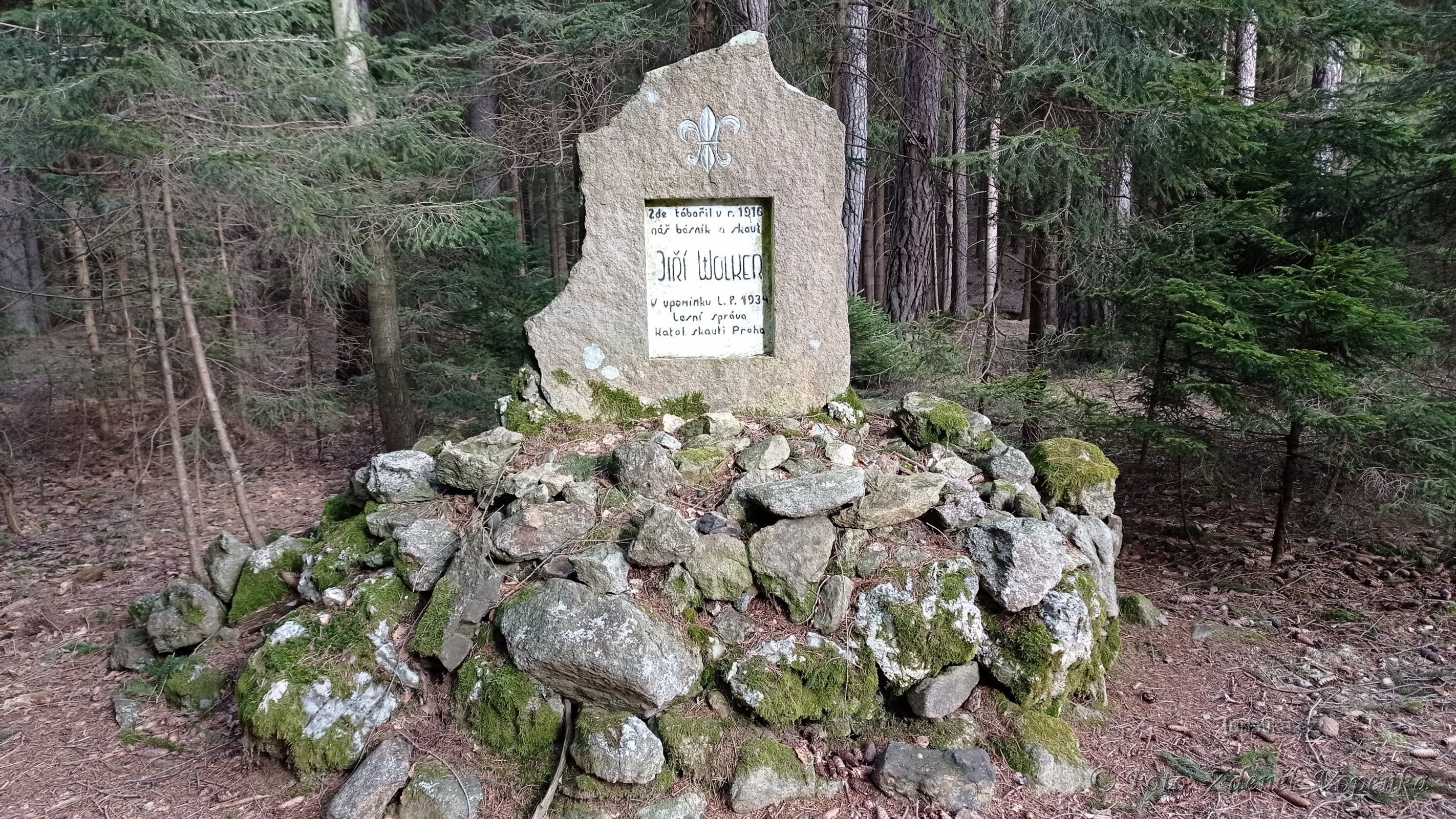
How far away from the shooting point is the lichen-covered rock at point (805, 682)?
3.31 m

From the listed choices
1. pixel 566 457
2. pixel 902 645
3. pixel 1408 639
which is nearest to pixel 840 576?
pixel 902 645

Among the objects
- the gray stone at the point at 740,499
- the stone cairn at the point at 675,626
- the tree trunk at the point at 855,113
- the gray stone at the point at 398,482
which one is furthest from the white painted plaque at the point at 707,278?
the tree trunk at the point at 855,113

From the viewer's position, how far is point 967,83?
7.47 m

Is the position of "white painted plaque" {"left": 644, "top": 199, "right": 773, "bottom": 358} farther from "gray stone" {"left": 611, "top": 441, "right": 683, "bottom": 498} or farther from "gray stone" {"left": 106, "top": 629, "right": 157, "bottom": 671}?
"gray stone" {"left": 106, "top": 629, "right": 157, "bottom": 671}

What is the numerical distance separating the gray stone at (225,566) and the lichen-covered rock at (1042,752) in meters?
4.11

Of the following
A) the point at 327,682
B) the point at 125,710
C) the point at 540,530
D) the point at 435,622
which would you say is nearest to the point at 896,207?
the point at 540,530

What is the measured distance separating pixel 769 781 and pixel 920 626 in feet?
3.10

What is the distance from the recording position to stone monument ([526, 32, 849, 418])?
15.3 ft

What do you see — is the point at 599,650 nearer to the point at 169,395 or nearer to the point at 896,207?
the point at 169,395

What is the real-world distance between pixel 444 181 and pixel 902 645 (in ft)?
22.4

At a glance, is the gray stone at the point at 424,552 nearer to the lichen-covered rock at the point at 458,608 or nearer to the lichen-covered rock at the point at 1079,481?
the lichen-covered rock at the point at 458,608

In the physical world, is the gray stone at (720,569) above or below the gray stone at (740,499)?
below

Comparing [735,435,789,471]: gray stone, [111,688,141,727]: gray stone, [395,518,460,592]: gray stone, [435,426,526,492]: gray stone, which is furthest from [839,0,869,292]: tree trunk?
[111,688,141,727]: gray stone

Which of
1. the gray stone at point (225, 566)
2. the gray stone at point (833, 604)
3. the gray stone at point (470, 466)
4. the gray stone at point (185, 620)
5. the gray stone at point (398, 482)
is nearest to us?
the gray stone at point (833, 604)
